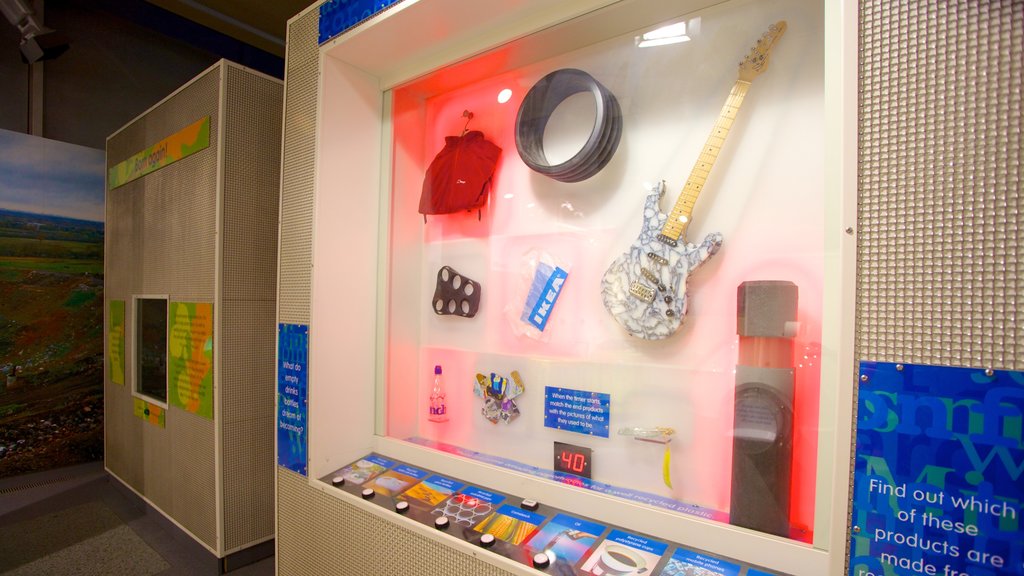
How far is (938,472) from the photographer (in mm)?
814

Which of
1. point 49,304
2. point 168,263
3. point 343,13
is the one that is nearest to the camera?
point 343,13

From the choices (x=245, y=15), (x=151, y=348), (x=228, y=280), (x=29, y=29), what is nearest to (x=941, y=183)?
(x=228, y=280)

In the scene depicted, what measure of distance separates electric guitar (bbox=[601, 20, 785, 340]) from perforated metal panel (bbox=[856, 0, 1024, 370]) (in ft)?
1.48

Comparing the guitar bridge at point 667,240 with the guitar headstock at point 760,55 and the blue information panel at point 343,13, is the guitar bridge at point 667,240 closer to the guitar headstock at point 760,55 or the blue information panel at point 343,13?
the guitar headstock at point 760,55

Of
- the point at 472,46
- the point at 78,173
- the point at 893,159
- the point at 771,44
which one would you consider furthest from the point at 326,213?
the point at 78,173

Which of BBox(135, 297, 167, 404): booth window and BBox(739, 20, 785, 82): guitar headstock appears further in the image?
BBox(135, 297, 167, 404): booth window

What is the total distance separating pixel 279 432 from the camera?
6.57ft

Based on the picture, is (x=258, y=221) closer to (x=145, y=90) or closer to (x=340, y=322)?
(x=340, y=322)

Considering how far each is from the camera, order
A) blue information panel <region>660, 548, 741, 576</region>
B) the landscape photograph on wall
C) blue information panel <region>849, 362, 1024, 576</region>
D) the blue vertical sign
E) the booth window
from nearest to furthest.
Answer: blue information panel <region>849, 362, 1024, 576</region>, blue information panel <region>660, 548, 741, 576</region>, the blue vertical sign, the booth window, the landscape photograph on wall

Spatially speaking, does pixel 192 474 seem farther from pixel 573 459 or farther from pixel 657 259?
pixel 657 259

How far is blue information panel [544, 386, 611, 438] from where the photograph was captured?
1.59 meters

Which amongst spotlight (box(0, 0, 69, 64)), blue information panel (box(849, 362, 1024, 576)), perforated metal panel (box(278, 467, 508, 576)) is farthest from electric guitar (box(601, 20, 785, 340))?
spotlight (box(0, 0, 69, 64))

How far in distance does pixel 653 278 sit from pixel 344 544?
1.43 metres

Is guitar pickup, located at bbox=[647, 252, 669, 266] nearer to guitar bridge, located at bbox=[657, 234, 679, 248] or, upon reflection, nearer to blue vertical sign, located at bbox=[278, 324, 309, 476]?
guitar bridge, located at bbox=[657, 234, 679, 248]
